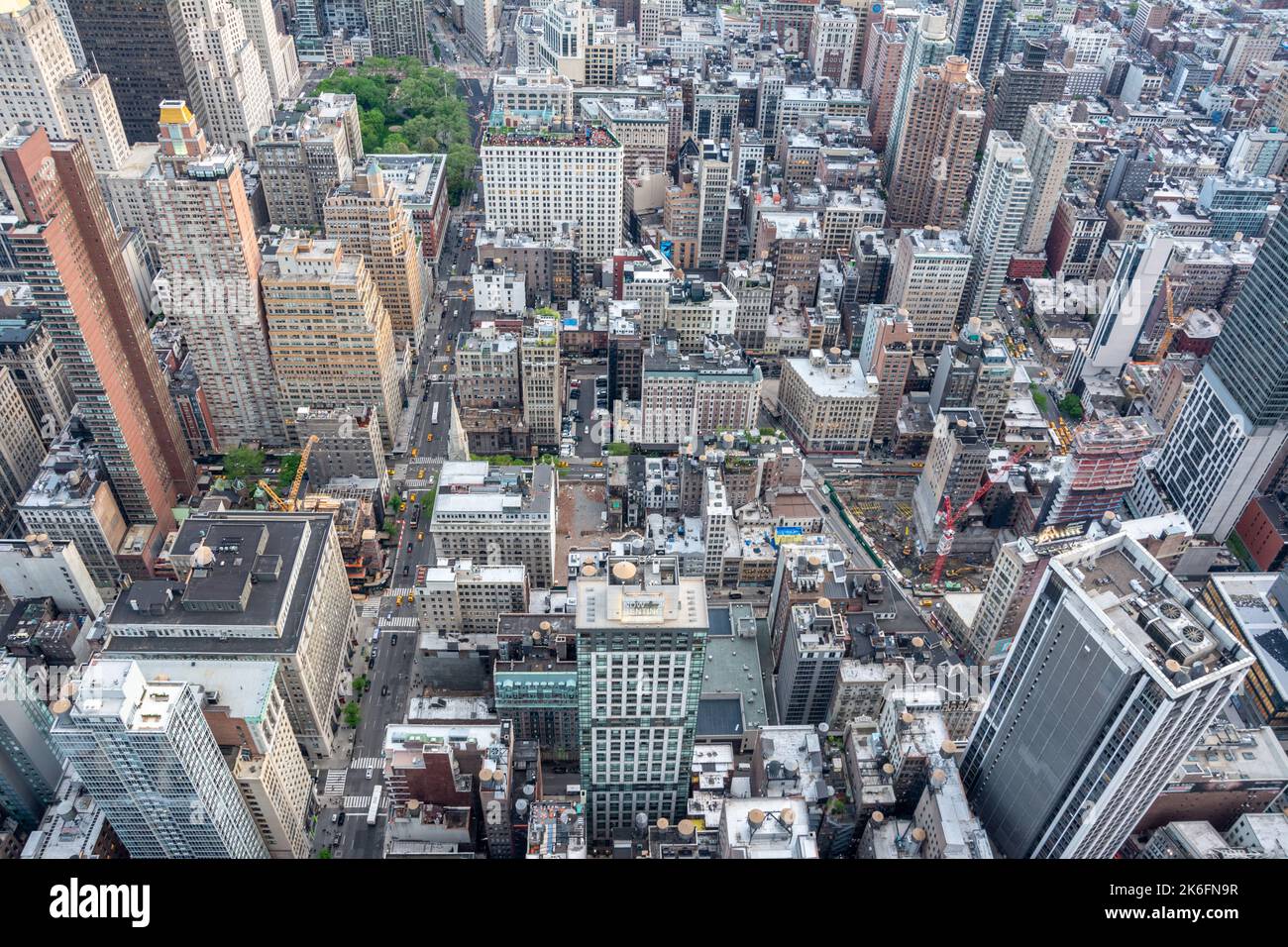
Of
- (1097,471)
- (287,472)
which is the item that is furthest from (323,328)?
(1097,471)

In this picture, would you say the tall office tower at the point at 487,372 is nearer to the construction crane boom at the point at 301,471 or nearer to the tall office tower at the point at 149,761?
the construction crane boom at the point at 301,471

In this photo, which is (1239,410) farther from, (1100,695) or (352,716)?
(352,716)

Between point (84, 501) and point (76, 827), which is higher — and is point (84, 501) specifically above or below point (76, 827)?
above

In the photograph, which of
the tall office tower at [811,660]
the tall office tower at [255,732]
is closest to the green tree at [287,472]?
the tall office tower at [255,732]
